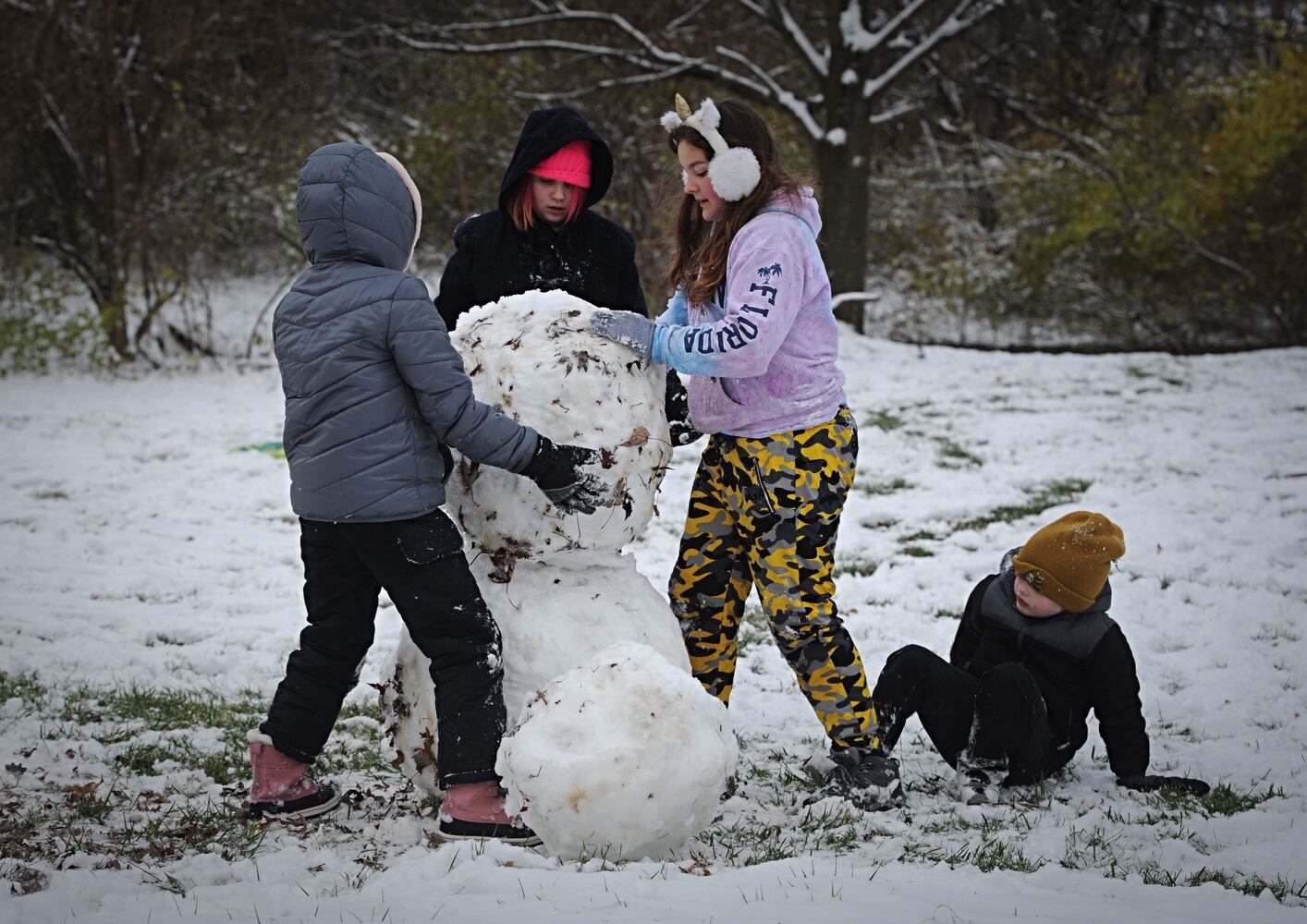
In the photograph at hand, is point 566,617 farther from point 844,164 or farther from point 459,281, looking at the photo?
point 844,164

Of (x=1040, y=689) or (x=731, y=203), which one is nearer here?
(x=731, y=203)

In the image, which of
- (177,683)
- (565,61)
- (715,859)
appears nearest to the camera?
(715,859)

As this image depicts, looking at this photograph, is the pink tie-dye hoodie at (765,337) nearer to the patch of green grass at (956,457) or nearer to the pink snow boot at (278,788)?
the pink snow boot at (278,788)

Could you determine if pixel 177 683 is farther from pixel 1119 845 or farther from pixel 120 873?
pixel 1119 845

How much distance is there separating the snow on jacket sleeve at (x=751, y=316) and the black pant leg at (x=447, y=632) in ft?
2.74

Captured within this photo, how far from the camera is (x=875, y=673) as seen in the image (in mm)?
4547

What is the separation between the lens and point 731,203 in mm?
3293

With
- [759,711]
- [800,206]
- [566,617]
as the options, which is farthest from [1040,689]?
[800,206]

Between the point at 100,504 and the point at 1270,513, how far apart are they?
735cm

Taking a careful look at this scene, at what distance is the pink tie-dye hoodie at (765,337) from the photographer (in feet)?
10.1

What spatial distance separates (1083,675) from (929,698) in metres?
0.49

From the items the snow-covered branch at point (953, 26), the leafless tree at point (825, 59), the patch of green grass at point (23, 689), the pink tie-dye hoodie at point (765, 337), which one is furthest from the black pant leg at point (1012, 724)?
the snow-covered branch at point (953, 26)

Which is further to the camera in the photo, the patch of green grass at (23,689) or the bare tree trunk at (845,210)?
the bare tree trunk at (845,210)

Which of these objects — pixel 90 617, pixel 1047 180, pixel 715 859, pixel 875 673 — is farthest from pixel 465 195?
pixel 715 859
